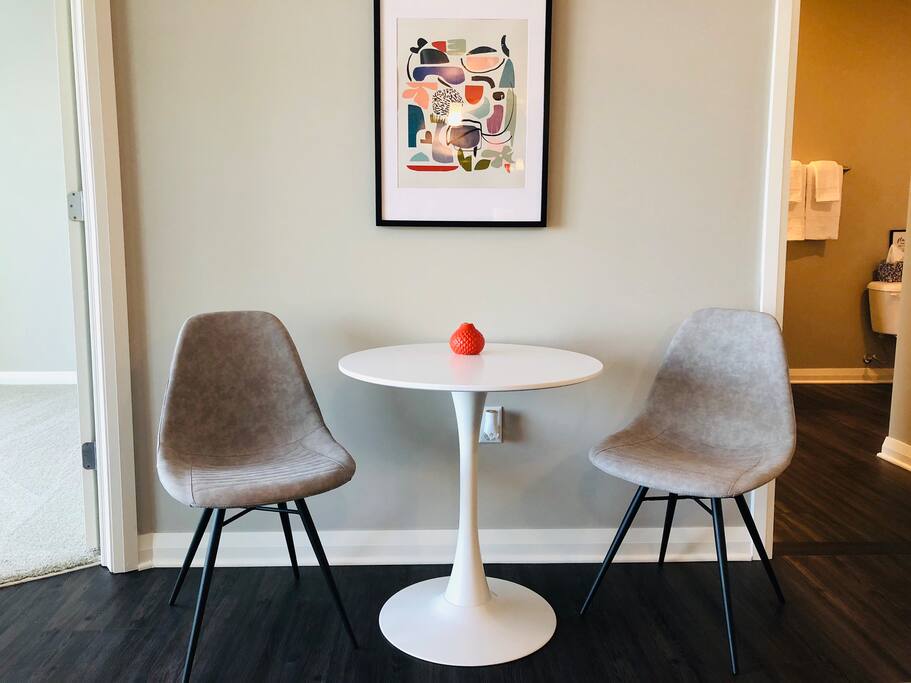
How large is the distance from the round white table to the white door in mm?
885

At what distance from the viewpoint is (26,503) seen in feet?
8.83

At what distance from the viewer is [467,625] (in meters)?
1.83

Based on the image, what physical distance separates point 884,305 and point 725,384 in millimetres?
3322

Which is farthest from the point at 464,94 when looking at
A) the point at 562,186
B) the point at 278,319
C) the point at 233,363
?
the point at 233,363

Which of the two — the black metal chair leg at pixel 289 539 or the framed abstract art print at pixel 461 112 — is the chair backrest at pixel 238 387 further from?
the framed abstract art print at pixel 461 112

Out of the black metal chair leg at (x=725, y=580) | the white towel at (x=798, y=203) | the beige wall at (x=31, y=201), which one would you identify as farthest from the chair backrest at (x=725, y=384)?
the beige wall at (x=31, y=201)

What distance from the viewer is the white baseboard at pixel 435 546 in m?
2.22

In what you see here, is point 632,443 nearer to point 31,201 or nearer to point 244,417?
point 244,417

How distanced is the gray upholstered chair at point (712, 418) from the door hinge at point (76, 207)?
1652 mm

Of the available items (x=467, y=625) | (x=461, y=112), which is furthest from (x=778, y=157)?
(x=467, y=625)

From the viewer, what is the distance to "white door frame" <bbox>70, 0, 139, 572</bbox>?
1.99 metres

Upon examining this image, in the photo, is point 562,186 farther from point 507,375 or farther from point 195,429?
point 195,429

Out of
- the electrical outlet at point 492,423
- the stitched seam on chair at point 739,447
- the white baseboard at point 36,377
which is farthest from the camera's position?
the white baseboard at point 36,377

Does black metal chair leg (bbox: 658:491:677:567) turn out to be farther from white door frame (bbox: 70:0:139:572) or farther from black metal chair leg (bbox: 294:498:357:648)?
white door frame (bbox: 70:0:139:572)
